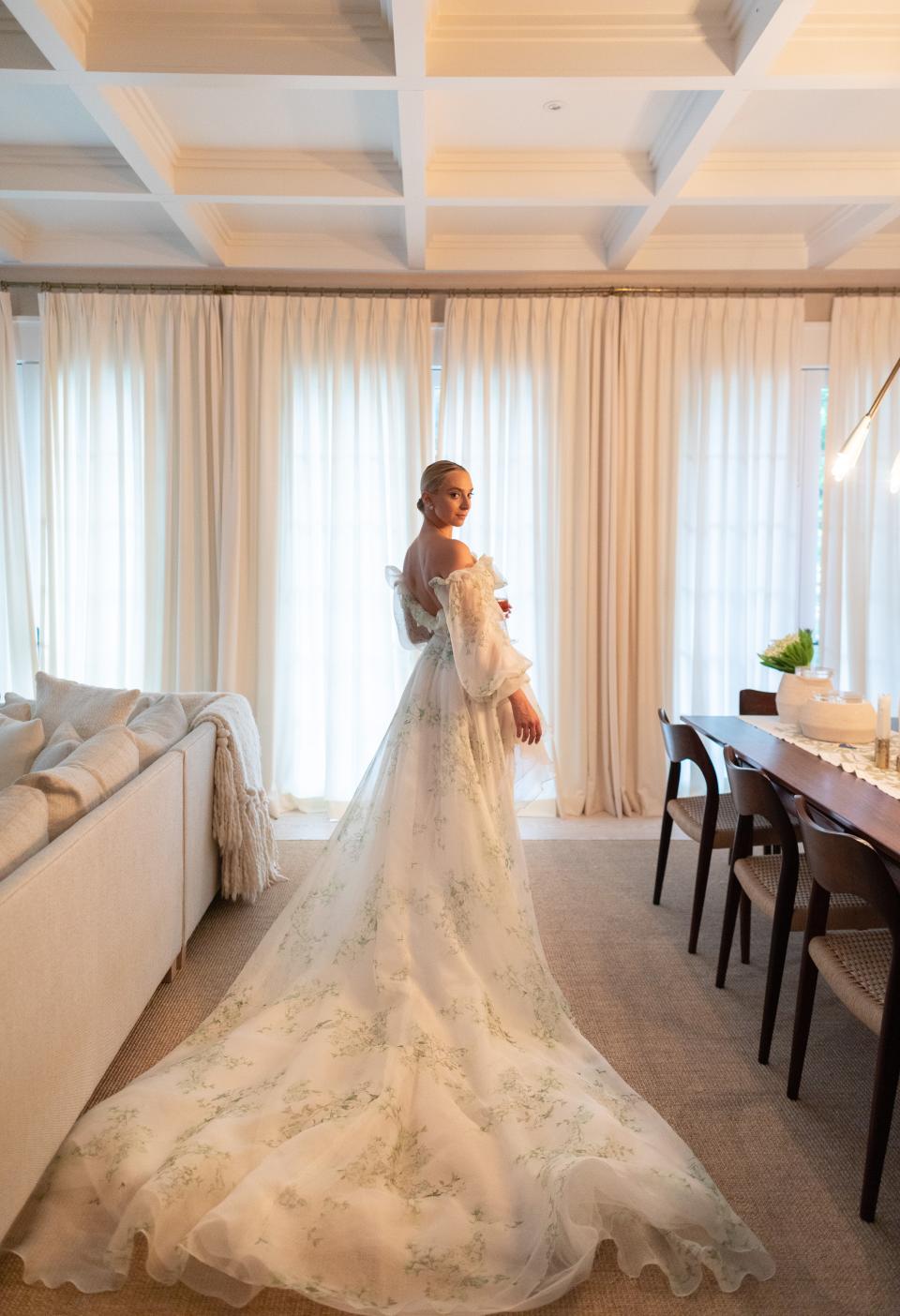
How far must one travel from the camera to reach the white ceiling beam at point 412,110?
8.38 feet

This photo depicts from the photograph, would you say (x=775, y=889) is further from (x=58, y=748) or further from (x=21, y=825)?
(x=58, y=748)

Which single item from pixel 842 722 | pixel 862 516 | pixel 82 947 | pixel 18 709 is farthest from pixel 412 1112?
pixel 862 516

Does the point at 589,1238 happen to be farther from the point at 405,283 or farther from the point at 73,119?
the point at 405,283

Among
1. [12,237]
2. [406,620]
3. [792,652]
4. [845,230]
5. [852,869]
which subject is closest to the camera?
[852,869]

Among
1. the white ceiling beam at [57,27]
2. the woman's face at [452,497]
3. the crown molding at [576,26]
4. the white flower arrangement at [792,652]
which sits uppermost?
the crown molding at [576,26]

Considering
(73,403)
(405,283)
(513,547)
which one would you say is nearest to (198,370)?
(73,403)

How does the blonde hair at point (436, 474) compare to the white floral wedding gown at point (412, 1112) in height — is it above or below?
above

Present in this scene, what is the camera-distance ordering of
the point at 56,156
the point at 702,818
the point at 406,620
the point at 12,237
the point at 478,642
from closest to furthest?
the point at 478,642, the point at 406,620, the point at 702,818, the point at 56,156, the point at 12,237

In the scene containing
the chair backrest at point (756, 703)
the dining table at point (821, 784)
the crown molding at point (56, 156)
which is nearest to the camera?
the dining table at point (821, 784)

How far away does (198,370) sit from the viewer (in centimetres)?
482

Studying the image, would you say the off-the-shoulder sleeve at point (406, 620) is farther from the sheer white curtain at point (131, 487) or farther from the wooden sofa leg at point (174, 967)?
the sheer white curtain at point (131, 487)

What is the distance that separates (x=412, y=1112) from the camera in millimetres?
2023

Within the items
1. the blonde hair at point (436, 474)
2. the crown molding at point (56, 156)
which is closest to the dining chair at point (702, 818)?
the blonde hair at point (436, 474)

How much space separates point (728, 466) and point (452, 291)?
1698 millimetres
